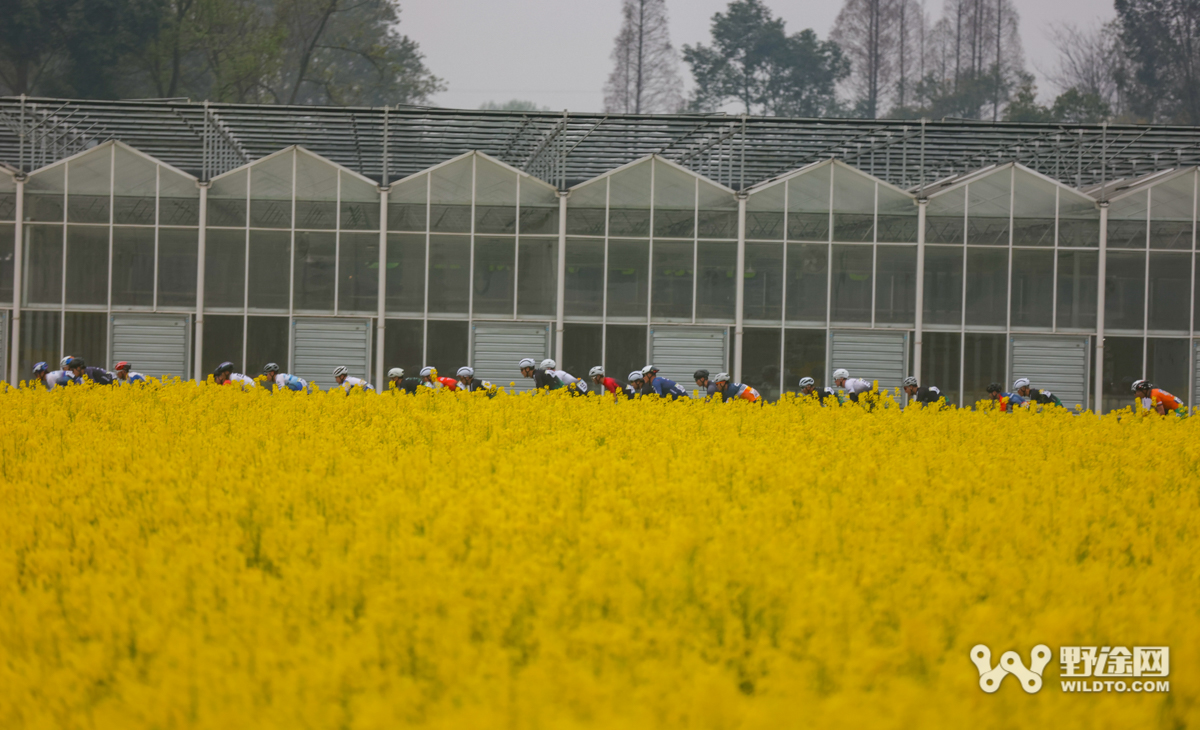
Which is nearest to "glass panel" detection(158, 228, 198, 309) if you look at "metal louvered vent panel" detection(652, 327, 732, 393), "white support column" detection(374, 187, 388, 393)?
"white support column" detection(374, 187, 388, 393)

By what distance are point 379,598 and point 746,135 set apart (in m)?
24.3

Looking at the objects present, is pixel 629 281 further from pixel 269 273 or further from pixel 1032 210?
pixel 1032 210

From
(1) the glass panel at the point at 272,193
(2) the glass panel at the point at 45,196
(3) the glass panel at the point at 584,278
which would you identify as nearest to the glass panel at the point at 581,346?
(3) the glass panel at the point at 584,278

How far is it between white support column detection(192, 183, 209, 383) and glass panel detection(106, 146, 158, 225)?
3.72 feet

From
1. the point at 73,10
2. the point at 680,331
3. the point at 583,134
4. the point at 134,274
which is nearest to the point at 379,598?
the point at 680,331

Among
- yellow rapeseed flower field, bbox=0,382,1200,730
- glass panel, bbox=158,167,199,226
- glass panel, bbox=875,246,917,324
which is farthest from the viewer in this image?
glass panel, bbox=875,246,917,324

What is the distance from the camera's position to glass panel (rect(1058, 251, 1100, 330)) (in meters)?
24.5

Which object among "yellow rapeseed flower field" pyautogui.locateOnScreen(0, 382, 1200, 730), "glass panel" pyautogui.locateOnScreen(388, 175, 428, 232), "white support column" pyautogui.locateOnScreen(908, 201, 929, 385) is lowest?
"yellow rapeseed flower field" pyautogui.locateOnScreen(0, 382, 1200, 730)

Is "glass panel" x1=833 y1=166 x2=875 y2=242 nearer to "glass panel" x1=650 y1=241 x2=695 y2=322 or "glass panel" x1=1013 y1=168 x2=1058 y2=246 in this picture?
"glass panel" x1=1013 y1=168 x2=1058 y2=246

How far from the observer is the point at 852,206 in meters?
24.3

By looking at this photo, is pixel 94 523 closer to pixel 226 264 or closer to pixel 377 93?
pixel 226 264

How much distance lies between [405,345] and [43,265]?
8.52 metres

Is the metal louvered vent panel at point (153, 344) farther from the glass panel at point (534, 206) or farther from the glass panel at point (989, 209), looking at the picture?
the glass panel at point (989, 209)

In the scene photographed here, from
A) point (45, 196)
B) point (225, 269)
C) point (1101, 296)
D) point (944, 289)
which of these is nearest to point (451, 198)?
point (225, 269)
